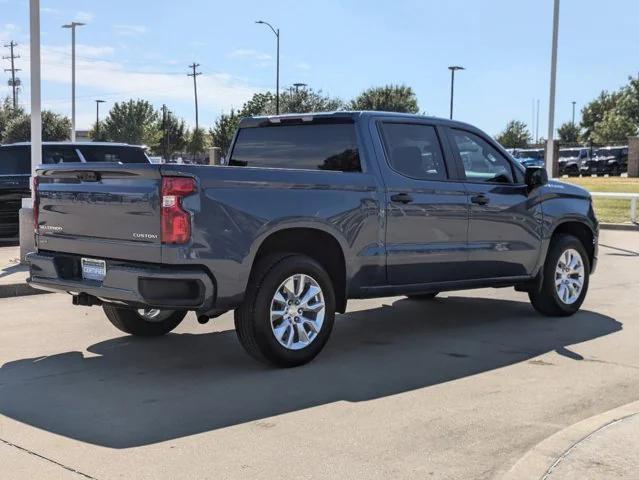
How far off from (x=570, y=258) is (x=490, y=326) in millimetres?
1274

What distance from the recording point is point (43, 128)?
71812mm

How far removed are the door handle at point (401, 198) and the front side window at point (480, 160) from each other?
0.96m

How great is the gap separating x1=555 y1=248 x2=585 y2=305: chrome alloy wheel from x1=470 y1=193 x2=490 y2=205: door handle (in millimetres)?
1341

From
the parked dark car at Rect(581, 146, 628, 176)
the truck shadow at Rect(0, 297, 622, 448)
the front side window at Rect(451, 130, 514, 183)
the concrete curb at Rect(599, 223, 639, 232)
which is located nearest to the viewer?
the truck shadow at Rect(0, 297, 622, 448)

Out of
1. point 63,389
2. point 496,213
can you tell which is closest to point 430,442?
point 63,389

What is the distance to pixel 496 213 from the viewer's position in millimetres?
7422

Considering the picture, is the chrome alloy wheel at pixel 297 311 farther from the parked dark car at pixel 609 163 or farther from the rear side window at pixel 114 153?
the parked dark car at pixel 609 163

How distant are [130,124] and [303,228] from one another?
84.2 m

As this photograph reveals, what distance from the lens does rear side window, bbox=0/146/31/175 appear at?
13875 millimetres

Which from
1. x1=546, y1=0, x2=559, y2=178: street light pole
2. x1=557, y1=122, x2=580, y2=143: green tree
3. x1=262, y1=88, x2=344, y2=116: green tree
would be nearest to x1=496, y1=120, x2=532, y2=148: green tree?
x1=557, y1=122, x2=580, y2=143: green tree

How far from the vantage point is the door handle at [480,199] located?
7.21 meters

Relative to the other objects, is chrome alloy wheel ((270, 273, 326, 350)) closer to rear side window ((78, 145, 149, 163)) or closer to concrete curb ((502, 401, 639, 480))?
concrete curb ((502, 401, 639, 480))

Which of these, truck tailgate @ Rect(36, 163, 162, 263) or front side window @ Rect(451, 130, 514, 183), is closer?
truck tailgate @ Rect(36, 163, 162, 263)

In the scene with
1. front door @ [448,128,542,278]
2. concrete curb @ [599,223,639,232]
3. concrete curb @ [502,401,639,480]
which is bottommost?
concrete curb @ [502,401,639,480]
